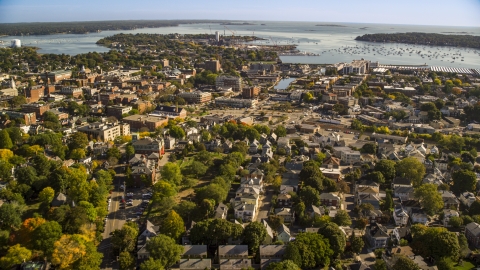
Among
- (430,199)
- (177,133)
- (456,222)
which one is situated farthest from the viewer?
(177,133)

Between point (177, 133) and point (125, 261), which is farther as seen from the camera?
point (177, 133)

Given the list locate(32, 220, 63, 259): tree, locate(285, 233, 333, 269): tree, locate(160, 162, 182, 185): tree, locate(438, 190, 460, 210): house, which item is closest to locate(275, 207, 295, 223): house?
locate(285, 233, 333, 269): tree

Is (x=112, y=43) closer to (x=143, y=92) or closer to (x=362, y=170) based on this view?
(x=143, y=92)

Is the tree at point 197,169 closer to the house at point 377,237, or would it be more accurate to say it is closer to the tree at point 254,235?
the tree at point 254,235

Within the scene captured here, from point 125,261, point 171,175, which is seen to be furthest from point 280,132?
point 125,261

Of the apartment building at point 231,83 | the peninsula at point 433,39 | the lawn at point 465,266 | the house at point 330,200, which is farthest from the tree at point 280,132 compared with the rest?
the peninsula at point 433,39

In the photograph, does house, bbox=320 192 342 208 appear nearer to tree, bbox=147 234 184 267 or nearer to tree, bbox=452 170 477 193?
tree, bbox=452 170 477 193

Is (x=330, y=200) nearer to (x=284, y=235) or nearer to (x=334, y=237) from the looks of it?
(x=284, y=235)
